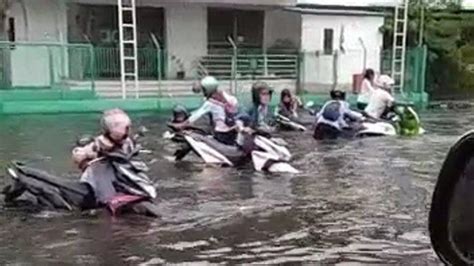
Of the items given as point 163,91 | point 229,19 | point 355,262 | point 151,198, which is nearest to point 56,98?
point 163,91

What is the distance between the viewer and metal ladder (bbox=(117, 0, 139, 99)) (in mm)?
25375

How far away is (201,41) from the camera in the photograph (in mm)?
31953

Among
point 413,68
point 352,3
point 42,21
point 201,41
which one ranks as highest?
point 352,3

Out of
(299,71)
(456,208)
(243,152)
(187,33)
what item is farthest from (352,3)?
(456,208)

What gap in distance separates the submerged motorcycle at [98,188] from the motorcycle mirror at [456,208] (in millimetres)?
7740

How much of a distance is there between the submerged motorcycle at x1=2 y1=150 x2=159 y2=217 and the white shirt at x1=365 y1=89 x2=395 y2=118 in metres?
11.2

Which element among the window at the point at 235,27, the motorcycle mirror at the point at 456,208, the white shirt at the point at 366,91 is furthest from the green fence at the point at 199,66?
the motorcycle mirror at the point at 456,208

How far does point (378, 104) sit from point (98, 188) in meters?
11.8

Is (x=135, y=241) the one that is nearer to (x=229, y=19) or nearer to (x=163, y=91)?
(x=163, y=91)

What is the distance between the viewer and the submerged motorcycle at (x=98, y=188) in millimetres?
9625

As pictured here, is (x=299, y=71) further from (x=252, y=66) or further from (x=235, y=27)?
(x=235, y=27)

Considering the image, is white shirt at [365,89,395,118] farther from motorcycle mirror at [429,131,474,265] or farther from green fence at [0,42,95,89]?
motorcycle mirror at [429,131,474,265]

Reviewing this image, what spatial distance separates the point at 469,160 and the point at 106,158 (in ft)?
25.8

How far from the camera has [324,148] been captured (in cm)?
1716
